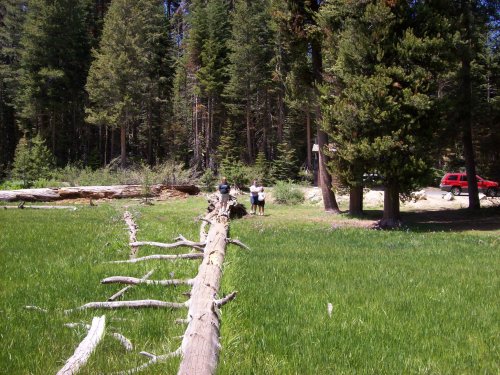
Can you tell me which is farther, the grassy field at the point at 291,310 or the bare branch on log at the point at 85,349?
the grassy field at the point at 291,310

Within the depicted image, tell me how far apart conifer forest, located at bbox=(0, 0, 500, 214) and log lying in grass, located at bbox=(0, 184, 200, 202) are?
9468mm

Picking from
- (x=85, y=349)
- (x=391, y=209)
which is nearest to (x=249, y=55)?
(x=391, y=209)

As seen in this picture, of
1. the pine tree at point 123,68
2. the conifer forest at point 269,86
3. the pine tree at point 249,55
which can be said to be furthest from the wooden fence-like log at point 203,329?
the pine tree at point 249,55

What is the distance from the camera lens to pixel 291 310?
5.53m

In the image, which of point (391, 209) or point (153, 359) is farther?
point (391, 209)

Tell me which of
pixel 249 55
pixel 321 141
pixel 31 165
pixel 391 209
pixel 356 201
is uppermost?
pixel 249 55

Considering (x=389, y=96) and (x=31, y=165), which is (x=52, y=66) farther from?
(x=389, y=96)

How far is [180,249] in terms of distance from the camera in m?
10.0

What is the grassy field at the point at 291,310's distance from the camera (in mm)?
3902

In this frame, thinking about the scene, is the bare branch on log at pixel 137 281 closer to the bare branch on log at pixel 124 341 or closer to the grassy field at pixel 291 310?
the grassy field at pixel 291 310

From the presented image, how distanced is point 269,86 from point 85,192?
27015 millimetres

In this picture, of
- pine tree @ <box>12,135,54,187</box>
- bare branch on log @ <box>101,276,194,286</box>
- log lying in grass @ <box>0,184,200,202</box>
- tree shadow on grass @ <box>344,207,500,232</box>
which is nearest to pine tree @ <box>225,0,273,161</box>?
log lying in grass @ <box>0,184,200,202</box>

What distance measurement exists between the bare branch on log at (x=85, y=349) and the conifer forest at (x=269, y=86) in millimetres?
13875

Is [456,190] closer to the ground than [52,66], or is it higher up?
closer to the ground
